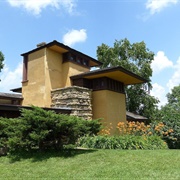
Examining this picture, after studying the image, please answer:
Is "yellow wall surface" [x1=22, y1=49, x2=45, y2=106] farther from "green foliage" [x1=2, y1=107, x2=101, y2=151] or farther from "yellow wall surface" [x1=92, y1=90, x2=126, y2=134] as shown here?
"green foliage" [x1=2, y1=107, x2=101, y2=151]

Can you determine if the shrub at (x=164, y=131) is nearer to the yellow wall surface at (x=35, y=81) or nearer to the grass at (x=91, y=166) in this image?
the grass at (x=91, y=166)

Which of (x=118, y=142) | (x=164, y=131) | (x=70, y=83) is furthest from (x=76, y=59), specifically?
(x=118, y=142)

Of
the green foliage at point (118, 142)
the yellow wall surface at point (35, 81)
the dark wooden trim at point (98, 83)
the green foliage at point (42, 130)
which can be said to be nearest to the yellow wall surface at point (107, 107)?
the dark wooden trim at point (98, 83)

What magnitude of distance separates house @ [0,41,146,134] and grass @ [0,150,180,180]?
23.6 ft

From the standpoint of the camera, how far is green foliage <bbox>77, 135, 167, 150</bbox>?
957cm

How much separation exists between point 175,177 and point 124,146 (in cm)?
434

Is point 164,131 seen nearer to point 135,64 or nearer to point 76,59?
point 76,59

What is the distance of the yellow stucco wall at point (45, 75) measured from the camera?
53.5ft

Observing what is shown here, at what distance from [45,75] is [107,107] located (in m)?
5.10

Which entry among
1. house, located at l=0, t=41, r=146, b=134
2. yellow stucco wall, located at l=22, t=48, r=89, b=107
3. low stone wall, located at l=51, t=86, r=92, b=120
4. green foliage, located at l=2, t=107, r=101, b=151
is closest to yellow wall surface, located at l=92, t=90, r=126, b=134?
house, located at l=0, t=41, r=146, b=134

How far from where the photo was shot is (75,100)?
49.4 ft

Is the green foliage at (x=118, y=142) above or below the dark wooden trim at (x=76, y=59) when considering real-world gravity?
below

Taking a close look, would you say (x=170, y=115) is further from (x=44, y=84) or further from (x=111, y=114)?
(x=44, y=84)

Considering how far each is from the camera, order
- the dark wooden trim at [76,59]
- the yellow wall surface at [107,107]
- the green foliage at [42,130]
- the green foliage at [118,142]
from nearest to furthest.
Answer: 1. the green foliage at [42,130]
2. the green foliage at [118,142]
3. the yellow wall surface at [107,107]
4. the dark wooden trim at [76,59]
